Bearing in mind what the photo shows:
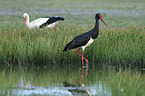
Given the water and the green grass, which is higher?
the green grass

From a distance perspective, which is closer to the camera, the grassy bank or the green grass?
the grassy bank

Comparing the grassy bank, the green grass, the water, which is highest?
the green grass

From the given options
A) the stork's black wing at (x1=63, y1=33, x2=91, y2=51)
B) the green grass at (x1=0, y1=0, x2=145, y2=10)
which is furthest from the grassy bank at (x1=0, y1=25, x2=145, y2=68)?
the green grass at (x1=0, y1=0, x2=145, y2=10)

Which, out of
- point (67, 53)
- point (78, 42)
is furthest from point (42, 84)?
point (67, 53)

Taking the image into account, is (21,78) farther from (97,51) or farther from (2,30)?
(2,30)

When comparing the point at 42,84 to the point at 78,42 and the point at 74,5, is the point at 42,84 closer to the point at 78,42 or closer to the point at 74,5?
the point at 78,42

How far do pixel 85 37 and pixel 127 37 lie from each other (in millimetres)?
1883

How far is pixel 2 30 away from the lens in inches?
464

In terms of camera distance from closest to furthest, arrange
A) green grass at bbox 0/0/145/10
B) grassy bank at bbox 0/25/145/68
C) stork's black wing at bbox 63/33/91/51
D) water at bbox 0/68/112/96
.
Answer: water at bbox 0/68/112/96, stork's black wing at bbox 63/33/91/51, grassy bank at bbox 0/25/145/68, green grass at bbox 0/0/145/10

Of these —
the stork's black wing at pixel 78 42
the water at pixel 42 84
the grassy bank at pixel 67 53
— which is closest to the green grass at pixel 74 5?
the grassy bank at pixel 67 53

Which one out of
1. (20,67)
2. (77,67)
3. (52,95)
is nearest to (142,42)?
(77,67)

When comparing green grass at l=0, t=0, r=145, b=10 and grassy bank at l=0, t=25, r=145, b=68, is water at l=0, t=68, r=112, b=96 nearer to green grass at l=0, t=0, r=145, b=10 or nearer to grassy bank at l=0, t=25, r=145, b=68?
grassy bank at l=0, t=25, r=145, b=68

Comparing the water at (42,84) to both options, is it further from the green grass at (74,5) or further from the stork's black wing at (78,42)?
the green grass at (74,5)

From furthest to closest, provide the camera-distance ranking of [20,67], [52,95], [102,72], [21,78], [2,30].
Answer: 1. [2,30]
2. [20,67]
3. [102,72]
4. [21,78]
5. [52,95]
